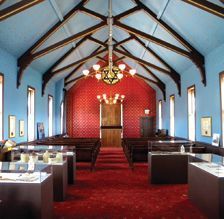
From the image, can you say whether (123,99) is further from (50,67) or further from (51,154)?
(51,154)

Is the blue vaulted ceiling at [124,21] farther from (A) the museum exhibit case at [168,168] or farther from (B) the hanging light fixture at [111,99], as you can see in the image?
(B) the hanging light fixture at [111,99]

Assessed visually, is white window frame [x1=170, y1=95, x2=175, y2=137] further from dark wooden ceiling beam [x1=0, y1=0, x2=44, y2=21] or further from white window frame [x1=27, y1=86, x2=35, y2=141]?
dark wooden ceiling beam [x1=0, y1=0, x2=44, y2=21]

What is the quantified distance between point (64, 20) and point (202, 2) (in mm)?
4858

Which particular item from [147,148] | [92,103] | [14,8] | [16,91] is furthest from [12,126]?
[92,103]

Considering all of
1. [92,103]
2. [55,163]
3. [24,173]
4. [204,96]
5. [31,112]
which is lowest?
[55,163]

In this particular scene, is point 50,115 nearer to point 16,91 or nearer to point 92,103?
point 92,103

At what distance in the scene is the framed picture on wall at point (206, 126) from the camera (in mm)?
9984

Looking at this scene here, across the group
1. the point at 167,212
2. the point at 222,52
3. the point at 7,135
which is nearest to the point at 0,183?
the point at 167,212

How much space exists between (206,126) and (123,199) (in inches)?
198

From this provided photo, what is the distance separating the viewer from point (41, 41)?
34.9ft

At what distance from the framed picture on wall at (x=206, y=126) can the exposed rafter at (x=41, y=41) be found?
18.3 ft

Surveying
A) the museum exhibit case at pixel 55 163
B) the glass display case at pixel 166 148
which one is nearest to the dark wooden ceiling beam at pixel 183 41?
the glass display case at pixel 166 148

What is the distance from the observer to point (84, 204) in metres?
6.03

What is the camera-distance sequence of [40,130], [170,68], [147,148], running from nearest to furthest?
[147,148] < [40,130] < [170,68]
